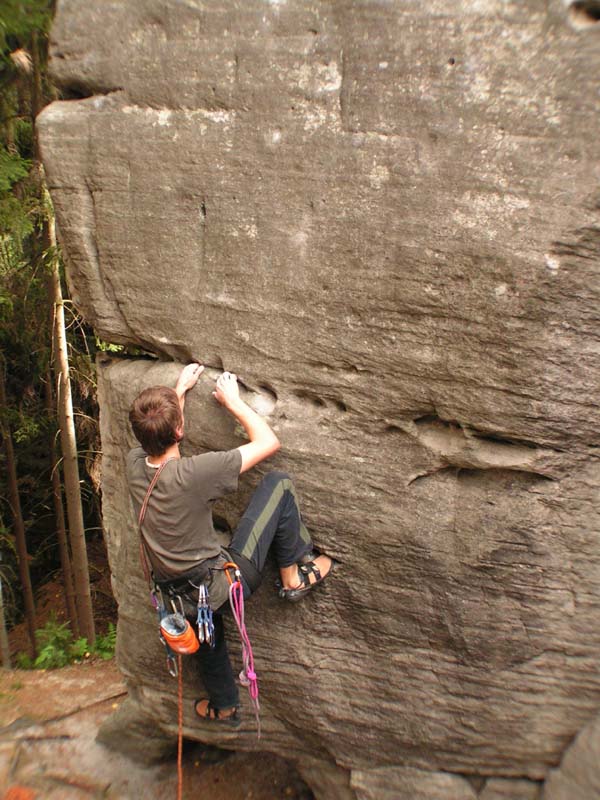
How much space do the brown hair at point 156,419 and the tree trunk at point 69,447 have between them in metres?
4.95

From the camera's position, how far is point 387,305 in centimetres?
296

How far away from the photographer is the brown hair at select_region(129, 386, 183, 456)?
293 centimetres

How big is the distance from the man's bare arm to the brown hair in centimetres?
29

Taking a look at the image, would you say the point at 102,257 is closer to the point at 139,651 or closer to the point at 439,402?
the point at 439,402

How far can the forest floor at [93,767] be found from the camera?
13.2ft

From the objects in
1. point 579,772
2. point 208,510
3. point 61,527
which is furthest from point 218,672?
point 61,527

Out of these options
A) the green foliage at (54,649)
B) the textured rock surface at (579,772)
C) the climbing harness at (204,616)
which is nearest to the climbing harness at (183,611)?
the climbing harness at (204,616)

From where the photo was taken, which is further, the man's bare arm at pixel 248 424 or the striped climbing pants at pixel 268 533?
the striped climbing pants at pixel 268 533

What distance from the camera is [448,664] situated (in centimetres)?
340

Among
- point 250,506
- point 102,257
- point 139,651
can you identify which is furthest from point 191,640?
point 102,257

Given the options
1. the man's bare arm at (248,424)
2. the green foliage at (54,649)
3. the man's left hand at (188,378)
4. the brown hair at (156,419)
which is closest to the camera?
the brown hair at (156,419)

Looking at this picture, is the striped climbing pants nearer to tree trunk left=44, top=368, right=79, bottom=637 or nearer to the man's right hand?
the man's right hand

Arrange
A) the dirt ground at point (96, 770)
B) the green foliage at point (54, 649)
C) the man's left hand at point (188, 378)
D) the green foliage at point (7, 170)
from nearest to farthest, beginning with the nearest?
the man's left hand at point (188, 378)
the dirt ground at point (96, 770)
the green foliage at point (7, 170)
the green foliage at point (54, 649)

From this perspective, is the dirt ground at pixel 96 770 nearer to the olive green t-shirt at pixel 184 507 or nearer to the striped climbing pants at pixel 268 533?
the striped climbing pants at pixel 268 533
